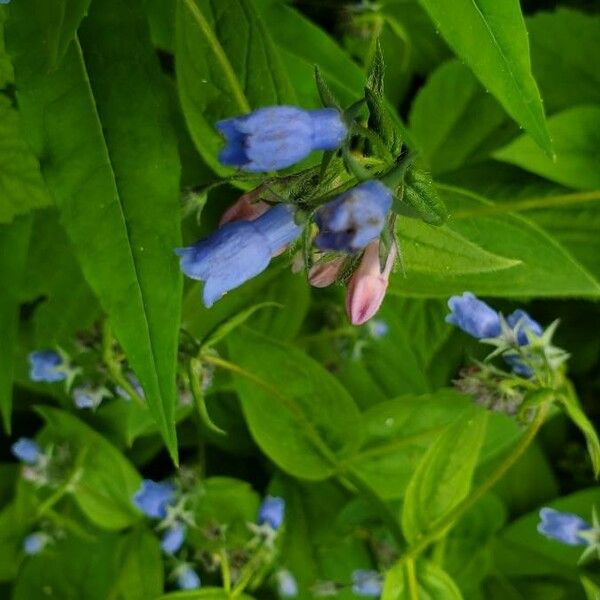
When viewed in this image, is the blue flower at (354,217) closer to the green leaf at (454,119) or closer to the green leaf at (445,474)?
the green leaf at (445,474)

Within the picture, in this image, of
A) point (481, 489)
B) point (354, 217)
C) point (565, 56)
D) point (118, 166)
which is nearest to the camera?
point (354, 217)

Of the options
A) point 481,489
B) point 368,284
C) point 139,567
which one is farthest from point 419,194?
point 139,567

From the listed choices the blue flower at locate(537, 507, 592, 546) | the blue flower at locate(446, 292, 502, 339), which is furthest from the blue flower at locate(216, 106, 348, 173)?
the blue flower at locate(537, 507, 592, 546)

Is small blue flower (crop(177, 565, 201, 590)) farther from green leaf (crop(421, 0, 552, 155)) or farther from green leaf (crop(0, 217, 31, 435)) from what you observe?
green leaf (crop(421, 0, 552, 155))

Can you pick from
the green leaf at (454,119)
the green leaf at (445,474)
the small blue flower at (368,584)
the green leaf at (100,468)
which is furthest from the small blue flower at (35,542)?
the green leaf at (454,119)

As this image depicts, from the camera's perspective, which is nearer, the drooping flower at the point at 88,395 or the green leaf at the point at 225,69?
the green leaf at the point at 225,69

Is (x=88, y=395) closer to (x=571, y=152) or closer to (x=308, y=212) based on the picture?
(x=308, y=212)
